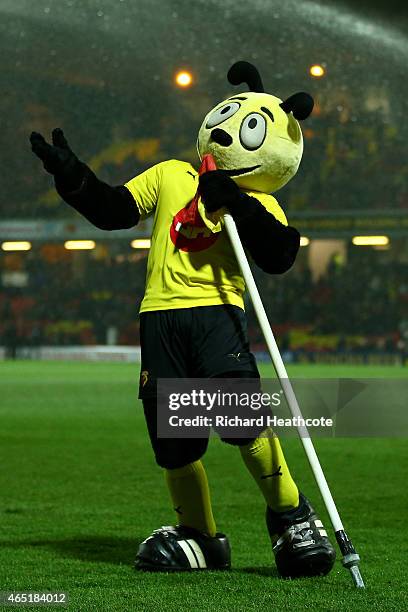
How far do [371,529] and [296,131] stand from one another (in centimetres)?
130

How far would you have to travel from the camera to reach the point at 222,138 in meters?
2.97

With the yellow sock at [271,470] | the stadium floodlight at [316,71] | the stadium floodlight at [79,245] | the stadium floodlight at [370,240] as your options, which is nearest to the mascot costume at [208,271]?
the yellow sock at [271,470]

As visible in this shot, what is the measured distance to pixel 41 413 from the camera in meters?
8.35

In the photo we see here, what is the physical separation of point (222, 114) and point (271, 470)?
0.88 meters

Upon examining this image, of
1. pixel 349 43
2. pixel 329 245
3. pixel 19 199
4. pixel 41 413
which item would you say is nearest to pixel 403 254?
pixel 329 245

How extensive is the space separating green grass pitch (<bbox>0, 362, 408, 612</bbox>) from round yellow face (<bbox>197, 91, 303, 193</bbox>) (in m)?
0.96

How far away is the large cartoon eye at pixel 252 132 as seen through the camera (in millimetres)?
2980

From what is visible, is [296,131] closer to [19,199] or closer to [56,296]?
[19,199]

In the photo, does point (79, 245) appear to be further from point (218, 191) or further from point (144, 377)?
point (218, 191)

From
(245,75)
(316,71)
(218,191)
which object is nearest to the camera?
(218,191)

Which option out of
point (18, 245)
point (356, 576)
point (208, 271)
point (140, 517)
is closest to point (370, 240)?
point (18, 245)

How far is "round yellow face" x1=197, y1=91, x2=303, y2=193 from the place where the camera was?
2.98 m

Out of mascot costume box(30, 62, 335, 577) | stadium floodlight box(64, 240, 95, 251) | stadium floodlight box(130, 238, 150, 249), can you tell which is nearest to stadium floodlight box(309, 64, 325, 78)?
stadium floodlight box(130, 238, 150, 249)

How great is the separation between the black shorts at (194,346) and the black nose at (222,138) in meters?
0.39
